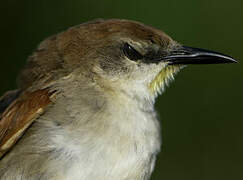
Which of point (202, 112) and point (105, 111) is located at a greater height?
point (105, 111)

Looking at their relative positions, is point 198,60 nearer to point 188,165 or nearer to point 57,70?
point 57,70

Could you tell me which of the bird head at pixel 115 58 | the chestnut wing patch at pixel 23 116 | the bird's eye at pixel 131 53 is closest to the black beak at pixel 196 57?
the bird head at pixel 115 58

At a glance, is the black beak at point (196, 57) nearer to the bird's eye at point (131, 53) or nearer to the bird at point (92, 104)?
the bird at point (92, 104)

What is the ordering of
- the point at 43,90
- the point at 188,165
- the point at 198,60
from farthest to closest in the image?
the point at 188,165 → the point at 198,60 → the point at 43,90

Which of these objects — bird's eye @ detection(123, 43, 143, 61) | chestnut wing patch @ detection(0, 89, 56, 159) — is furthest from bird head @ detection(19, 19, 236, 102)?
chestnut wing patch @ detection(0, 89, 56, 159)

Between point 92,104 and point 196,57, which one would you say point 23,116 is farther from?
point 196,57

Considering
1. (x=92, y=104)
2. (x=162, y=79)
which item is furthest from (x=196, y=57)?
(x=92, y=104)

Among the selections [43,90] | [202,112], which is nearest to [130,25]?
[43,90]
